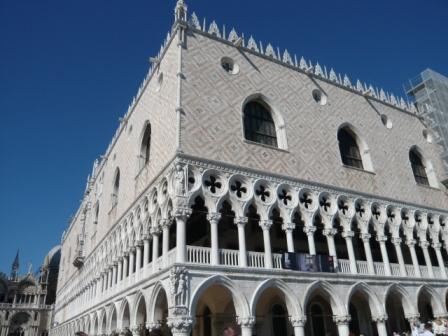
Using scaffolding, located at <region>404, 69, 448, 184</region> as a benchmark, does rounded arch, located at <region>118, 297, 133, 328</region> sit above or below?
below

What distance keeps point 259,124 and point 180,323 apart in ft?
25.5

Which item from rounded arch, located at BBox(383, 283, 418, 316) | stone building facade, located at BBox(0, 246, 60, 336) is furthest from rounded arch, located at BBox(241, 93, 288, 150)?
stone building facade, located at BBox(0, 246, 60, 336)

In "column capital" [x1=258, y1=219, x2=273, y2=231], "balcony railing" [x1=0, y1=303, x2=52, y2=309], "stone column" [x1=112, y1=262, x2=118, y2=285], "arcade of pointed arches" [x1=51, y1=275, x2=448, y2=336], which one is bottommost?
"arcade of pointed arches" [x1=51, y1=275, x2=448, y2=336]

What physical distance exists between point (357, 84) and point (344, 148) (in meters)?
3.93

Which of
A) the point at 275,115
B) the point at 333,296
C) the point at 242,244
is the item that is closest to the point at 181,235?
the point at 242,244

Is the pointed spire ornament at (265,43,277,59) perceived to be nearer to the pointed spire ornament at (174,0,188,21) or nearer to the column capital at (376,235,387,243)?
the pointed spire ornament at (174,0,188,21)

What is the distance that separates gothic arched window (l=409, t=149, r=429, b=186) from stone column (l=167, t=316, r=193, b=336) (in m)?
14.3

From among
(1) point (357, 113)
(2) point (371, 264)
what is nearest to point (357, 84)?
(1) point (357, 113)

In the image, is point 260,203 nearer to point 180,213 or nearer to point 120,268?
point 180,213

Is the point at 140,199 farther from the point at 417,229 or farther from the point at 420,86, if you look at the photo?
the point at 420,86

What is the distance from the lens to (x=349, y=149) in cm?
1695

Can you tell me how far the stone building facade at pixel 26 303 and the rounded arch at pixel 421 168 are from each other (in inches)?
1553

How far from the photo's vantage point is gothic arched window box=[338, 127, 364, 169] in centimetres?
1661

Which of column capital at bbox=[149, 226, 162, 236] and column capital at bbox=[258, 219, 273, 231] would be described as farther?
column capital at bbox=[149, 226, 162, 236]
